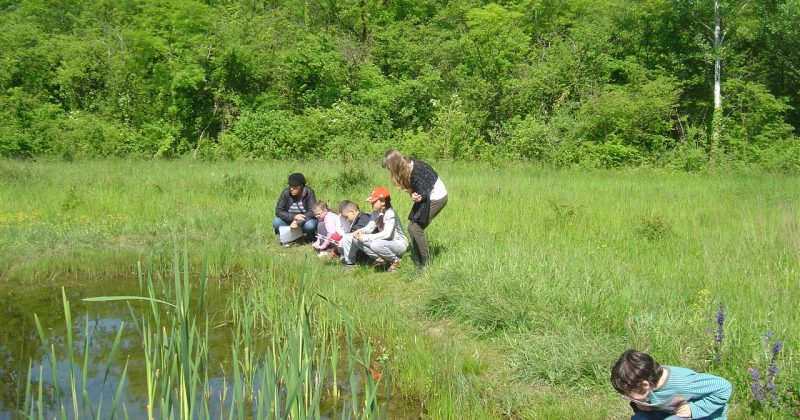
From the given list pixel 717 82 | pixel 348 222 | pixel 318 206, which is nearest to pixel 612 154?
pixel 717 82

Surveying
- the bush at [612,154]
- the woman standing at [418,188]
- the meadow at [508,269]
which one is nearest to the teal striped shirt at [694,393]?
the meadow at [508,269]

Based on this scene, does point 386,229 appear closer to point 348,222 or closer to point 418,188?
point 418,188

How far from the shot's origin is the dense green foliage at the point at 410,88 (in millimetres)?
20969

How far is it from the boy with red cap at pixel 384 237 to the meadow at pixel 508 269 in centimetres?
19

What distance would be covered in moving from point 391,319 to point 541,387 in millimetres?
1707

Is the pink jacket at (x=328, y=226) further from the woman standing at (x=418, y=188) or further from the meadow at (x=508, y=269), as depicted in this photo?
the woman standing at (x=418, y=188)

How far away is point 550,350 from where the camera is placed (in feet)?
17.4

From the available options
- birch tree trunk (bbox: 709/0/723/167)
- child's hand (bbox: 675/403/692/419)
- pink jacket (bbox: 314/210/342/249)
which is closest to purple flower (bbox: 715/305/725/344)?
child's hand (bbox: 675/403/692/419)

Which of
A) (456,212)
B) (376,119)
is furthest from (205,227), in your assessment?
(376,119)

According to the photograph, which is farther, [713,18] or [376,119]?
[376,119]

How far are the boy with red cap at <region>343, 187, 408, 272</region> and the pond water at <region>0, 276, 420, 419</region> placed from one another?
67.3 inches

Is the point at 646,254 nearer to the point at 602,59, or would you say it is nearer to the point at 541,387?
the point at 541,387

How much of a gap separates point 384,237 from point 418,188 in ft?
2.72

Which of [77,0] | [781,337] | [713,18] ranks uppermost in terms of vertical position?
[77,0]
